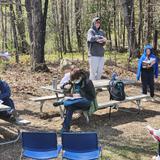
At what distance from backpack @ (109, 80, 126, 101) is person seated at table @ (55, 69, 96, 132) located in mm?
1339

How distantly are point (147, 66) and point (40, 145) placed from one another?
5755mm

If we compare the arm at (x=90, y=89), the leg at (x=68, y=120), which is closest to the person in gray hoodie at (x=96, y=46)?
the arm at (x=90, y=89)

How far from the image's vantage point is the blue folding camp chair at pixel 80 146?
18.3 ft

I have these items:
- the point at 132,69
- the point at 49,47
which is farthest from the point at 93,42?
the point at 49,47

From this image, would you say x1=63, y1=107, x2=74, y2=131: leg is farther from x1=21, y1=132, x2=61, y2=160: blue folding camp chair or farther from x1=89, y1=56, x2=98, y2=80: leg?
x1=89, y1=56, x2=98, y2=80: leg

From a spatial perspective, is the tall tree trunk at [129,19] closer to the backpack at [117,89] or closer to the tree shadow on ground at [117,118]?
the tree shadow on ground at [117,118]

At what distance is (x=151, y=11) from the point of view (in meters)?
A: 20.9

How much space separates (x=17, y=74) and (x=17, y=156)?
7.56 m

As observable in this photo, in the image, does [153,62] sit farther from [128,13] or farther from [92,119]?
[128,13]

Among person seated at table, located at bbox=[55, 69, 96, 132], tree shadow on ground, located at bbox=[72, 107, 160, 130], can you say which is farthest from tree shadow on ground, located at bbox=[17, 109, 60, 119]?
person seated at table, located at bbox=[55, 69, 96, 132]

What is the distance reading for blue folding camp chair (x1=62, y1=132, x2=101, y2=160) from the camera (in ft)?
18.3

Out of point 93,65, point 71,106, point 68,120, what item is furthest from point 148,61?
point 68,120

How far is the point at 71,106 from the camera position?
8008 mm

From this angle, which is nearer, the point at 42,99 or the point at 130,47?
the point at 42,99
